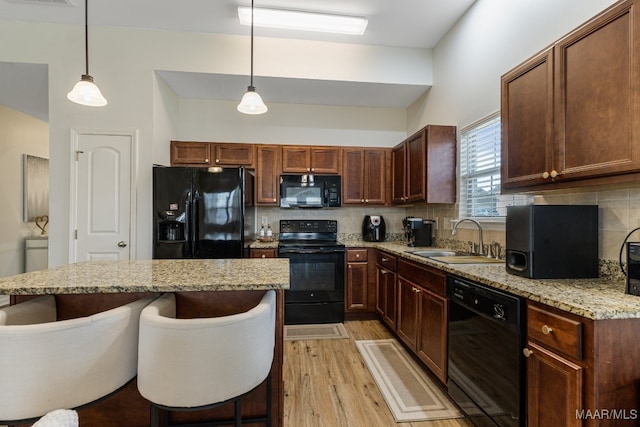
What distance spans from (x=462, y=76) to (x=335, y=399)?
302cm

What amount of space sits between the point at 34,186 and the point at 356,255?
523cm

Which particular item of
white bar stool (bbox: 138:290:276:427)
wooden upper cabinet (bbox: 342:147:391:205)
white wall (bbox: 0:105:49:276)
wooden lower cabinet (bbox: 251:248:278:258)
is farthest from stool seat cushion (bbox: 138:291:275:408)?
white wall (bbox: 0:105:49:276)

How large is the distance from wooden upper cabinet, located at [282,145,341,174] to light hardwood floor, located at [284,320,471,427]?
2.05 metres

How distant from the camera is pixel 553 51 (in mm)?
1585

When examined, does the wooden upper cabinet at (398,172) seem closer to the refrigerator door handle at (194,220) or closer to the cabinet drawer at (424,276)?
the cabinet drawer at (424,276)

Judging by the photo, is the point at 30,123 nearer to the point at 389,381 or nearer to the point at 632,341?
the point at 389,381

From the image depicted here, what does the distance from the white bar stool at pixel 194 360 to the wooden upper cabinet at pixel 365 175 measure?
117 inches

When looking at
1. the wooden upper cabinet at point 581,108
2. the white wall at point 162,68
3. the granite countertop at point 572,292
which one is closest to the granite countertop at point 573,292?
the granite countertop at point 572,292

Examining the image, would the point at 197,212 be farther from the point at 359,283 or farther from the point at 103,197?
the point at 359,283

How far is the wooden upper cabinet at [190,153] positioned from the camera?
376 cm

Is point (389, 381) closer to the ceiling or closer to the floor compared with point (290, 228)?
closer to the floor

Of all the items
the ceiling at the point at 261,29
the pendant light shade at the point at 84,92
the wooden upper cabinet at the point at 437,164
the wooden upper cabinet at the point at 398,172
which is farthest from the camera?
the wooden upper cabinet at the point at 398,172

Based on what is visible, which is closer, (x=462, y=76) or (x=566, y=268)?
(x=566, y=268)

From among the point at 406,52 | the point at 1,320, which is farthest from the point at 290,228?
the point at 1,320
